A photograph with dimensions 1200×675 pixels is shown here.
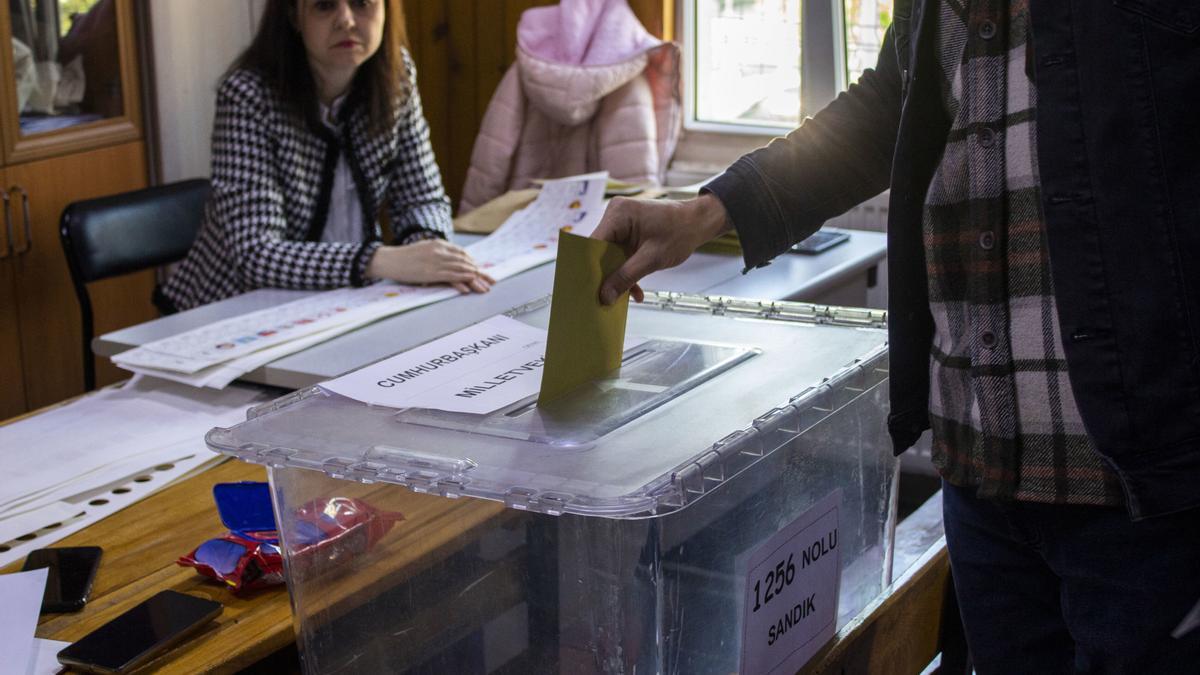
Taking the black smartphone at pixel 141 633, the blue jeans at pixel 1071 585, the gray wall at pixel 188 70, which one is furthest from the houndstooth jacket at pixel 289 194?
the blue jeans at pixel 1071 585

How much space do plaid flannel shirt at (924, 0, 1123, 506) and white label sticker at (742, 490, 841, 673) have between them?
116 millimetres

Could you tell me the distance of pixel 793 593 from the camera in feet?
3.11

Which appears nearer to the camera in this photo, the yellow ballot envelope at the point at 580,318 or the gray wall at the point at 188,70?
the yellow ballot envelope at the point at 580,318

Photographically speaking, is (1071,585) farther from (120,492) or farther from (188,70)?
(188,70)

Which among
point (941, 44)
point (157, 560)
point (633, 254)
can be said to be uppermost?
point (941, 44)

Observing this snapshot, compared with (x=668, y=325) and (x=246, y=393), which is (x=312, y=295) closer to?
(x=246, y=393)

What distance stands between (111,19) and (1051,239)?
293 cm

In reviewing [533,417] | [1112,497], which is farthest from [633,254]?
[1112,497]

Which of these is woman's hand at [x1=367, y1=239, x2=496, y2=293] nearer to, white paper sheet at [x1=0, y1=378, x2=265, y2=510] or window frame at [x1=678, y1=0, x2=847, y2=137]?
white paper sheet at [x1=0, y1=378, x2=265, y2=510]

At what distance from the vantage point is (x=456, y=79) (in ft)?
12.4

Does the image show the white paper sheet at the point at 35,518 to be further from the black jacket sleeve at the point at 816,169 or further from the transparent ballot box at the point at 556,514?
the black jacket sleeve at the point at 816,169

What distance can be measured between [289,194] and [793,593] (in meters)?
1.62

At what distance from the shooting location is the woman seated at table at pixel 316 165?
2.13 meters

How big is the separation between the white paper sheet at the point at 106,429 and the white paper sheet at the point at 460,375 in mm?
497
